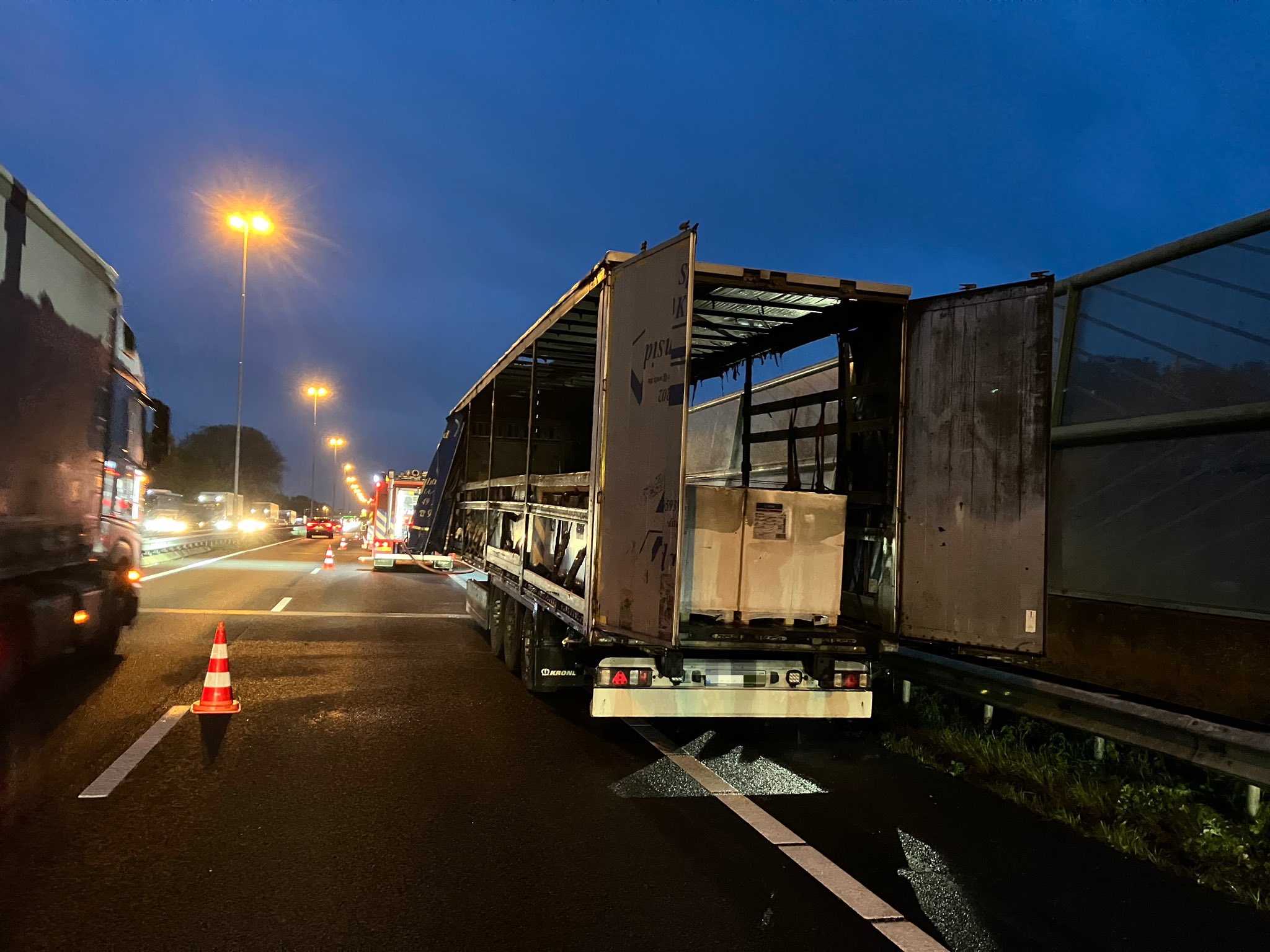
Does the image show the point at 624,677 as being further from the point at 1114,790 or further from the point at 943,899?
the point at 1114,790

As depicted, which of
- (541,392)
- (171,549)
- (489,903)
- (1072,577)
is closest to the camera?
(489,903)

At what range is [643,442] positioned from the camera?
522 centimetres

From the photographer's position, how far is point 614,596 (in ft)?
17.9

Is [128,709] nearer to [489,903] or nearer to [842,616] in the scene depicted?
[489,903]

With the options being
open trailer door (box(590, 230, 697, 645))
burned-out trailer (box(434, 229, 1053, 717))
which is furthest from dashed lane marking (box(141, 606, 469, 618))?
open trailer door (box(590, 230, 697, 645))

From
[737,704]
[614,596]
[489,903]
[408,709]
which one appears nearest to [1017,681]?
[737,704]

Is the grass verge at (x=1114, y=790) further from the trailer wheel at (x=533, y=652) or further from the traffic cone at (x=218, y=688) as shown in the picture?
the traffic cone at (x=218, y=688)

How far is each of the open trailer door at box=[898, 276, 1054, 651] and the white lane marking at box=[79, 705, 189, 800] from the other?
5243mm

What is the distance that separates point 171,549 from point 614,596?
26.5m

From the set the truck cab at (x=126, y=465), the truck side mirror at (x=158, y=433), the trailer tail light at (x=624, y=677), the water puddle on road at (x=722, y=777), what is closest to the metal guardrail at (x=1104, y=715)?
the water puddle on road at (x=722, y=777)

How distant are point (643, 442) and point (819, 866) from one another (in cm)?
248

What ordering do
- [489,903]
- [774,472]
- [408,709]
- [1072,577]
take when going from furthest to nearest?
[774,472], [408,709], [1072,577], [489,903]

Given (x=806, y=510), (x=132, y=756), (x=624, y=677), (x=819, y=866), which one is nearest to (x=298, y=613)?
(x=132, y=756)

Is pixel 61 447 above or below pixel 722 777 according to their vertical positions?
above
